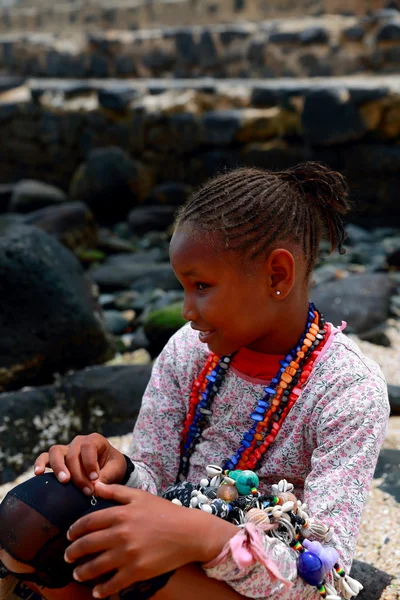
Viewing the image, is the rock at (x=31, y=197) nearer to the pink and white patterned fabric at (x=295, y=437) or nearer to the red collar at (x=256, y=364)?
the pink and white patterned fabric at (x=295, y=437)

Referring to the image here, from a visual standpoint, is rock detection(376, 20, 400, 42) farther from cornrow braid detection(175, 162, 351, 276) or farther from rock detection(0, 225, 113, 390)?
cornrow braid detection(175, 162, 351, 276)

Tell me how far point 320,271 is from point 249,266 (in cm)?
456

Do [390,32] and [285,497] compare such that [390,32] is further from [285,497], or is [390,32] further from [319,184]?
[285,497]

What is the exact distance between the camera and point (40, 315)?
4.26m

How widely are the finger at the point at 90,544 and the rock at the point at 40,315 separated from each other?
2648mm

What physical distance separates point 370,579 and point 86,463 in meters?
0.99

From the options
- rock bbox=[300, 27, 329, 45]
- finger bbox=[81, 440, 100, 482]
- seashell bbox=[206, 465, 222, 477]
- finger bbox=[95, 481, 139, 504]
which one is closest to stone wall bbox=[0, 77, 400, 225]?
rock bbox=[300, 27, 329, 45]

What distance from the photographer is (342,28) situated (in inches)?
373

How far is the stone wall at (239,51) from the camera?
9312 millimetres

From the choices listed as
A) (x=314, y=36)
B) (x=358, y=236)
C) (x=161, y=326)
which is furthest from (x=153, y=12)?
(x=161, y=326)

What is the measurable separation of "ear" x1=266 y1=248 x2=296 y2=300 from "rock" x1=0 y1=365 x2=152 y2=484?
179cm

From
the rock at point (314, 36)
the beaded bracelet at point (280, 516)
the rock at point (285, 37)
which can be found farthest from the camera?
the rock at point (285, 37)

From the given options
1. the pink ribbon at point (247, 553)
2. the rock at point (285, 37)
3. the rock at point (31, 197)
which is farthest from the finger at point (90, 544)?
the rock at point (285, 37)

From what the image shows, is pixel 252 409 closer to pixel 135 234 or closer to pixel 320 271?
pixel 320 271
